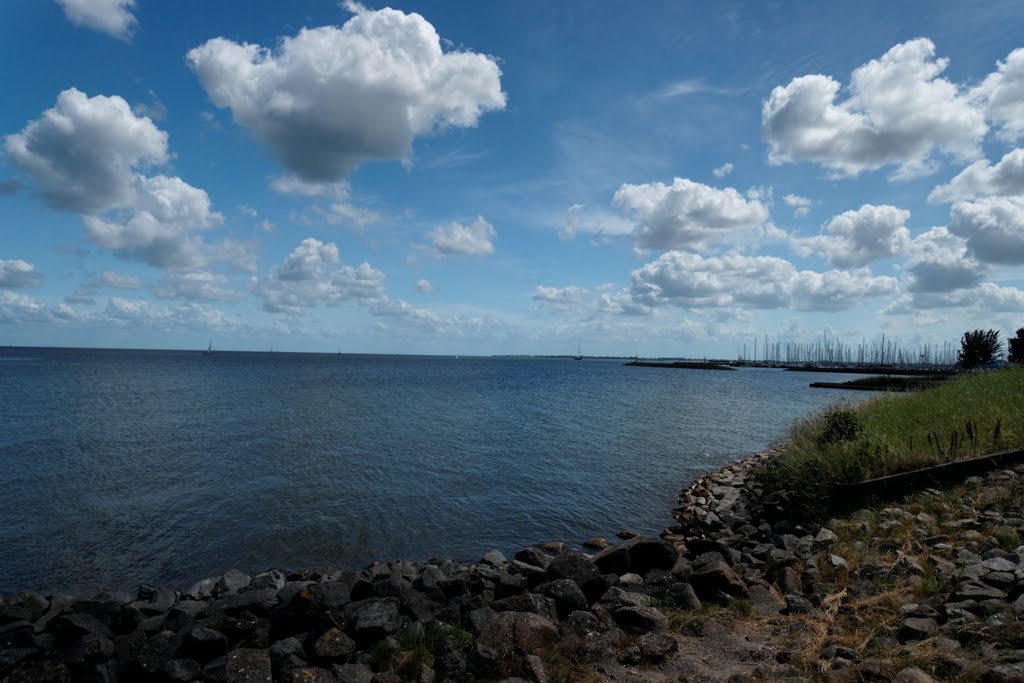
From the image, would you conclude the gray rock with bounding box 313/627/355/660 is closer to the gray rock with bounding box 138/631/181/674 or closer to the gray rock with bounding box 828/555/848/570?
the gray rock with bounding box 138/631/181/674

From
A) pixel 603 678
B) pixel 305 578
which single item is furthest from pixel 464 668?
pixel 305 578

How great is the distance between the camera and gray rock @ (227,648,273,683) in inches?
314

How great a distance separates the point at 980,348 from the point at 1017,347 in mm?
28798

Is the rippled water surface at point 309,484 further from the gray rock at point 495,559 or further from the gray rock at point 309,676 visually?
the gray rock at point 309,676

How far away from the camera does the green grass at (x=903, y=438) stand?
51.3 ft

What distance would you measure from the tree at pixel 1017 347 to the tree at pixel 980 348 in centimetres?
2377

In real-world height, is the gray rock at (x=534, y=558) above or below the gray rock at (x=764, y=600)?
below

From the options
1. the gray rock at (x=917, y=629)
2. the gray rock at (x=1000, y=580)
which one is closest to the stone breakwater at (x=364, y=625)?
the gray rock at (x=917, y=629)

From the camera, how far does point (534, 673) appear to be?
297 inches

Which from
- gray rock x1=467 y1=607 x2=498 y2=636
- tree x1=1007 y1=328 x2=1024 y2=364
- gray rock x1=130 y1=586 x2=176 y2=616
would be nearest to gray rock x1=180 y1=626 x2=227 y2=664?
gray rock x1=130 y1=586 x2=176 y2=616

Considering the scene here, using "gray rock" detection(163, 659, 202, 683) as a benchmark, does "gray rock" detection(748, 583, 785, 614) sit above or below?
above

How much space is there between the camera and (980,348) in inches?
3031

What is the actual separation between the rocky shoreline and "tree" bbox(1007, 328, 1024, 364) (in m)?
54.3

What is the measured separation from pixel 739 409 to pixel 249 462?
169 feet
